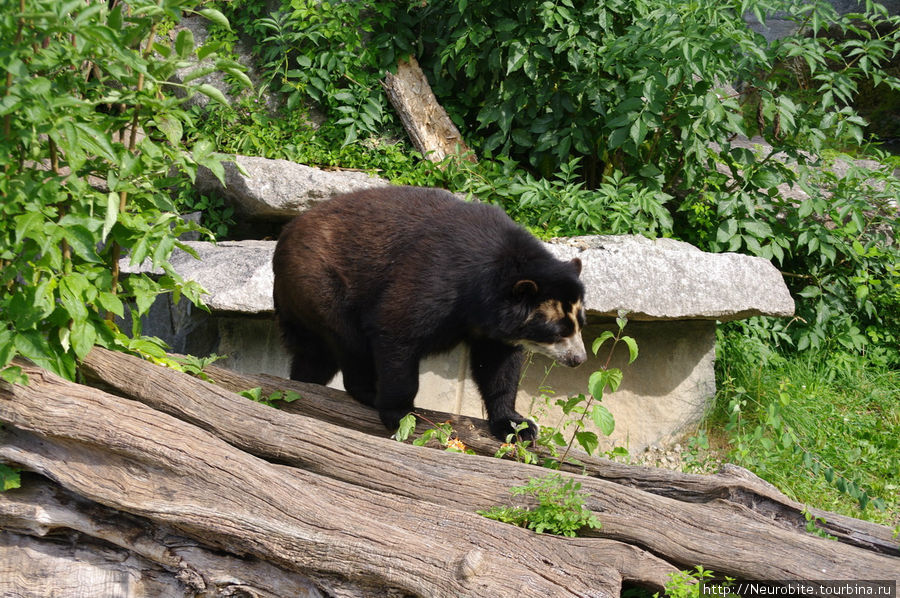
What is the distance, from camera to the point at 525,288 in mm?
4336

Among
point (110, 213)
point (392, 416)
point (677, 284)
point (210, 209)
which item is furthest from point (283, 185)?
Result: point (110, 213)

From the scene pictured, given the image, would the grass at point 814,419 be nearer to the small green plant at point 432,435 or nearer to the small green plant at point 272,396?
the small green plant at point 432,435

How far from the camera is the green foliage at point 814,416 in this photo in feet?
17.1

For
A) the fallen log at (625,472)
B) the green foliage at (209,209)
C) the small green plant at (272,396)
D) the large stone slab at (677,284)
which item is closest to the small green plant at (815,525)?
the fallen log at (625,472)

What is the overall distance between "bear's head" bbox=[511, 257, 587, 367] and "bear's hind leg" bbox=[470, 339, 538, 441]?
141 millimetres

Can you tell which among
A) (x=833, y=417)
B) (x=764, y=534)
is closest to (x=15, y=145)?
(x=764, y=534)

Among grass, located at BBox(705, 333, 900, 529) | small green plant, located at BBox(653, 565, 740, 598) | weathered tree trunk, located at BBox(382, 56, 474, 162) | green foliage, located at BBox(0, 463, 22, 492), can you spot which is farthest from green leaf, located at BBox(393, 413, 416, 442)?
weathered tree trunk, located at BBox(382, 56, 474, 162)

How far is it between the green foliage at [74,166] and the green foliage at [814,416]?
3.65 meters

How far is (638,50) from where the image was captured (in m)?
6.05

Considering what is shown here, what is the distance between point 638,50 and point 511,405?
3027 mm

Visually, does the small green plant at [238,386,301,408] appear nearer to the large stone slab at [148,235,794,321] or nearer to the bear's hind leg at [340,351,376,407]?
the bear's hind leg at [340,351,376,407]

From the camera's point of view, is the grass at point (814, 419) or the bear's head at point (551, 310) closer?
the bear's head at point (551, 310)

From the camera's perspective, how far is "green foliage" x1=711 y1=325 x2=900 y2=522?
521cm

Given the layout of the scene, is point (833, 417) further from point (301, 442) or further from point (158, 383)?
point (158, 383)
